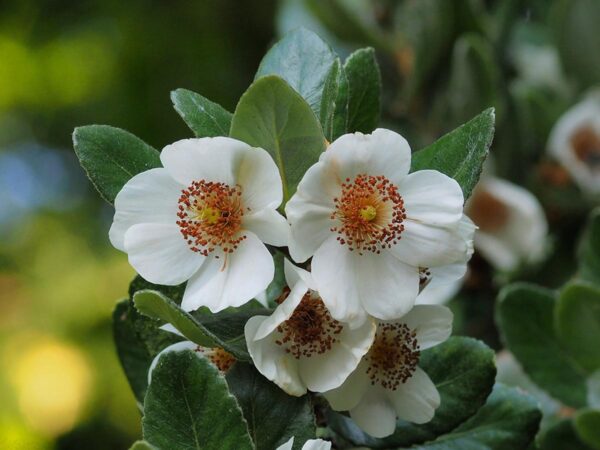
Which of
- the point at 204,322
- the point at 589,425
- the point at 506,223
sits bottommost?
the point at 506,223

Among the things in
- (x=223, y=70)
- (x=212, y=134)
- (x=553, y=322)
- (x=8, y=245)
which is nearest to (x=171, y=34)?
(x=223, y=70)

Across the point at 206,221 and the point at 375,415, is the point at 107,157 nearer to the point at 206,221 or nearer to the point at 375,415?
A: the point at 206,221

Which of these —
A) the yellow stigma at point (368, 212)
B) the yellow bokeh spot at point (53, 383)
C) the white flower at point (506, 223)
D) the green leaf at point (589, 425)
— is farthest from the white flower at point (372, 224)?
the yellow bokeh spot at point (53, 383)

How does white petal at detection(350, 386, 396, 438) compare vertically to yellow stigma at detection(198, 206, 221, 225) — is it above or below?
below

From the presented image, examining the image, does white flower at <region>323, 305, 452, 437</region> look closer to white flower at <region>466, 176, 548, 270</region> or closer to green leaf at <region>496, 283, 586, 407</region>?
green leaf at <region>496, 283, 586, 407</region>

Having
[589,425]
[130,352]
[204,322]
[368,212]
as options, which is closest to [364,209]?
[368,212]

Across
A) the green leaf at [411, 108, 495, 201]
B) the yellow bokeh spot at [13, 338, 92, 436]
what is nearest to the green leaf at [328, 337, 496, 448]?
the green leaf at [411, 108, 495, 201]
